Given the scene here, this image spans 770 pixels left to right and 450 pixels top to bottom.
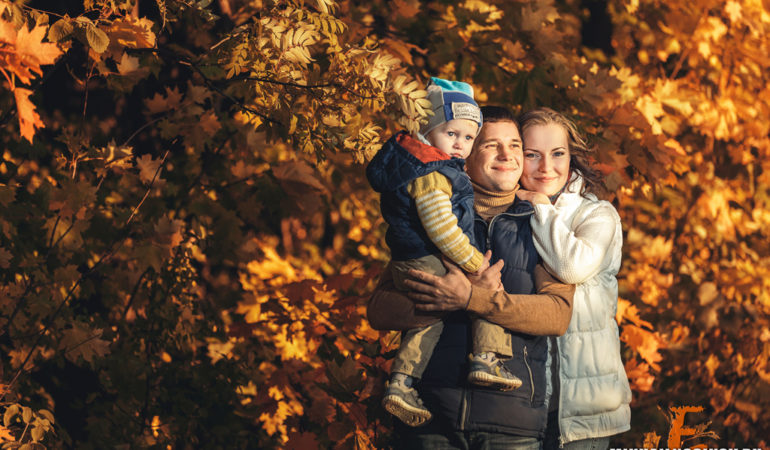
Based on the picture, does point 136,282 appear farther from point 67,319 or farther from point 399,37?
point 399,37

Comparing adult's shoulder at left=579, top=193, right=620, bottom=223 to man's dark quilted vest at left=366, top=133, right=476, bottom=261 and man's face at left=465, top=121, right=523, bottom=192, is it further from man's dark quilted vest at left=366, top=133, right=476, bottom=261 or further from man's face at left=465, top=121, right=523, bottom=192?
man's dark quilted vest at left=366, top=133, right=476, bottom=261

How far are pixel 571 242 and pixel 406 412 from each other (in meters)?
0.74

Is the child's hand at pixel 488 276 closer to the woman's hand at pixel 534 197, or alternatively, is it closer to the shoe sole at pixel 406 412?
the woman's hand at pixel 534 197

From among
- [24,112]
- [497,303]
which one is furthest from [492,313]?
[24,112]

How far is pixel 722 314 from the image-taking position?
642 centimetres

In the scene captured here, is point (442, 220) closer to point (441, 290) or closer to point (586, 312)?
point (441, 290)

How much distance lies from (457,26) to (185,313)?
217 cm

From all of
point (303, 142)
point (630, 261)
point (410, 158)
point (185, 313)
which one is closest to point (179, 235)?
point (185, 313)

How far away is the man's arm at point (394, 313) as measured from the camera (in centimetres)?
289

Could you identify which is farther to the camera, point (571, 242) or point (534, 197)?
point (534, 197)

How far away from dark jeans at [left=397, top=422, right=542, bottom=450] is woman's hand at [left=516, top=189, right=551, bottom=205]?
2.54 ft

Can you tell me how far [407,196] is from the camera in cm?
289

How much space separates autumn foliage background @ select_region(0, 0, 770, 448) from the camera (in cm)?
340

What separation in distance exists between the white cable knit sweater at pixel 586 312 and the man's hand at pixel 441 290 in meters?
0.30
